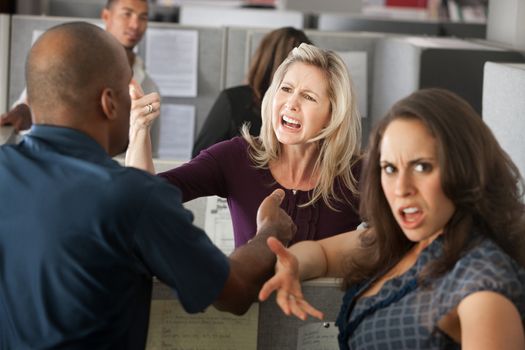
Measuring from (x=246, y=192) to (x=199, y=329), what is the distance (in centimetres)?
65

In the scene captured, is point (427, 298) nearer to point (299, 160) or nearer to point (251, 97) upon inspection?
point (299, 160)

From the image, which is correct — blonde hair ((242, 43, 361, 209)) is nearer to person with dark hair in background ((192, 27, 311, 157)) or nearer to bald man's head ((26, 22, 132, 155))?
bald man's head ((26, 22, 132, 155))

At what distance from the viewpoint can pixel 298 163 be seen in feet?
7.09

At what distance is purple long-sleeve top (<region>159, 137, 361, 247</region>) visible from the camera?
6.78 feet

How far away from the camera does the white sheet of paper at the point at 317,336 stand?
151cm

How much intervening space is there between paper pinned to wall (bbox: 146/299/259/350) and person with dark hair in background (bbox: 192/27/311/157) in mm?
1617

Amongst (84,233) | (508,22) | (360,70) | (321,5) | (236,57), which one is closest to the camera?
(84,233)

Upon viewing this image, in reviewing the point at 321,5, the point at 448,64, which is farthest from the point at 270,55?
the point at 321,5

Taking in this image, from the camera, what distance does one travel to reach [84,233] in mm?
1290

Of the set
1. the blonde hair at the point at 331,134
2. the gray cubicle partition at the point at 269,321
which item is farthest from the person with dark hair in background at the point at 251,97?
the gray cubicle partition at the point at 269,321

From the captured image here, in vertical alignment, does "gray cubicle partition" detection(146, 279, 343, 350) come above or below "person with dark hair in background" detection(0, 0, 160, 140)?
below

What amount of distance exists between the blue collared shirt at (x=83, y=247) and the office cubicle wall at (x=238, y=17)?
3.89 meters

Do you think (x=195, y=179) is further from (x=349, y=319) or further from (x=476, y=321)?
(x=476, y=321)

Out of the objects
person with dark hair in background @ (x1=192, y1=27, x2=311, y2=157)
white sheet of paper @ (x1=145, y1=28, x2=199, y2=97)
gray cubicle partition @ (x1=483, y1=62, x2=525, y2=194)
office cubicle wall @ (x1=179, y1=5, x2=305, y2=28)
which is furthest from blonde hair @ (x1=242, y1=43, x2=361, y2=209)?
office cubicle wall @ (x1=179, y1=5, x2=305, y2=28)
